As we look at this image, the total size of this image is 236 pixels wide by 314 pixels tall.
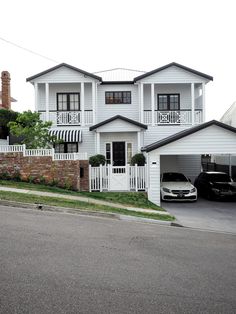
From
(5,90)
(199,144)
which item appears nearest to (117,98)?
(199,144)

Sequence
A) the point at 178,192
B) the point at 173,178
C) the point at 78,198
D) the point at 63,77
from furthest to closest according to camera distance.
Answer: the point at 63,77 < the point at 173,178 < the point at 178,192 < the point at 78,198

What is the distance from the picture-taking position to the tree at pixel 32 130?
17.9 meters

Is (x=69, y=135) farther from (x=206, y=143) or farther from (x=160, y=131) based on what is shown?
(x=206, y=143)

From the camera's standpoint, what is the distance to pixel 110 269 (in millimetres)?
5988

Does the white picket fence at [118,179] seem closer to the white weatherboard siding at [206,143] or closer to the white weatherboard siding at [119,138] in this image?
the white weatherboard siding at [206,143]

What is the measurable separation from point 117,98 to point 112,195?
33.8ft

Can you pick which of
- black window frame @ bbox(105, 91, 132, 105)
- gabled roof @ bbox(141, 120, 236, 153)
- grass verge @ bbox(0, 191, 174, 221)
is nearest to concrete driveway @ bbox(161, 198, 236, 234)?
grass verge @ bbox(0, 191, 174, 221)

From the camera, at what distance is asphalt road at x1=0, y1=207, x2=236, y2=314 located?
4570 millimetres

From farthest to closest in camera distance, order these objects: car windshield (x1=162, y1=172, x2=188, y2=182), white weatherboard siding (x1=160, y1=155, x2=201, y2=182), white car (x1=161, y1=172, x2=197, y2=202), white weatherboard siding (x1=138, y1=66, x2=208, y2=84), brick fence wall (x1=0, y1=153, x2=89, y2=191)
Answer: white weatherboard siding (x1=160, y1=155, x2=201, y2=182) → white weatherboard siding (x1=138, y1=66, x2=208, y2=84) → car windshield (x1=162, y1=172, x2=188, y2=182) → white car (x1=161, y1=172, x2=197, y2=202) → brick fence wall (x1=0, y1=153, x2=89, y2=191)

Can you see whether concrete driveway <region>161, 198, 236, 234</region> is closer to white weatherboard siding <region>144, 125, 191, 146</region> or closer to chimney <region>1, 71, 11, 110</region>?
white weatherboard siding <region>144, 125, 191, 146</region>

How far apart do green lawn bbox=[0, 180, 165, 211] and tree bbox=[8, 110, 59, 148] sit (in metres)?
3.04

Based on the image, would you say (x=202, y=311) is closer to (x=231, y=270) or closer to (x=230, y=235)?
(x=231, y=270)

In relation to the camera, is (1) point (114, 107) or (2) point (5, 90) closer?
(1) point (114, 107)

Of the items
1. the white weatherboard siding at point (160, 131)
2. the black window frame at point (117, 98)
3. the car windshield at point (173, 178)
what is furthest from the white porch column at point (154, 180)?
the black window frame at point (117, 98)
